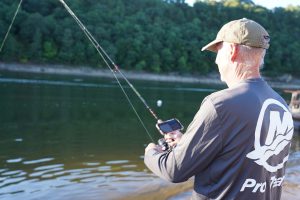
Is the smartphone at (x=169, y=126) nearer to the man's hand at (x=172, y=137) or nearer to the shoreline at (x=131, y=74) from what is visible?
the man's hand at (x=172, y=137)

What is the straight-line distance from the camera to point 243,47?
7.86 ft

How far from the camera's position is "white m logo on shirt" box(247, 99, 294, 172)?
2246 mm

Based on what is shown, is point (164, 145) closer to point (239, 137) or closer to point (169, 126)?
point (169, 126)

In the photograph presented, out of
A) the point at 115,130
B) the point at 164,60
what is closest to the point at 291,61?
the point at 164,60

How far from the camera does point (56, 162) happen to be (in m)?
12.9

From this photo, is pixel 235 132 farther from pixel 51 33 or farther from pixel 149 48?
pixel 149 48

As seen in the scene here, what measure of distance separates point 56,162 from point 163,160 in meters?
10.9

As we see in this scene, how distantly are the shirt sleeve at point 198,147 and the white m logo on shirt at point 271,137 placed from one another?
199 mm

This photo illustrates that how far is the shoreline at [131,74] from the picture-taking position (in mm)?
68875

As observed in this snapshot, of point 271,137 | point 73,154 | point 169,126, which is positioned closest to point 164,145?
point 169,126

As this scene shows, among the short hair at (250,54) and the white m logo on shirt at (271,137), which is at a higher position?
the short hair at (250,54)

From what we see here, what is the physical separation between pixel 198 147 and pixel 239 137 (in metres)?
0.21

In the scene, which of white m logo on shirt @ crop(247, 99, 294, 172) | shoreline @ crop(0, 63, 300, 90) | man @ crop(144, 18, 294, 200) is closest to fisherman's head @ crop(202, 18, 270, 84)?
man @ crop(144, 18, 294, 200)

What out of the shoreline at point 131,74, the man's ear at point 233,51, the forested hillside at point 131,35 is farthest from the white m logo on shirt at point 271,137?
the forested hillside at point 131,35
